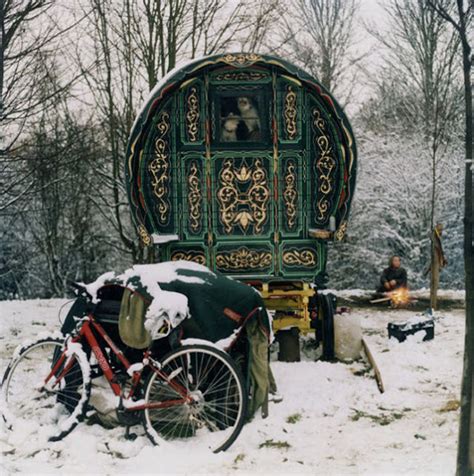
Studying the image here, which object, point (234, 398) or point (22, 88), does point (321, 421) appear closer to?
point (234, 398)

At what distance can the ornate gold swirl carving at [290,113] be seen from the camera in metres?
7.70

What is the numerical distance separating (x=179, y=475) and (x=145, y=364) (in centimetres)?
91

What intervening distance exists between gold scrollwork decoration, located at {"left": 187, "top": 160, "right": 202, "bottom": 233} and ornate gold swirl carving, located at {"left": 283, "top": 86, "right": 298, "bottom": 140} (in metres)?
1.28

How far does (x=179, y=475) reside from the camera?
4484 mm

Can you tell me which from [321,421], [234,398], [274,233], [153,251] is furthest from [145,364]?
[153,251]

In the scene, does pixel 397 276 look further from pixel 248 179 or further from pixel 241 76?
pixel 241 76

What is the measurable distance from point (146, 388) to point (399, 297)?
7.86 m

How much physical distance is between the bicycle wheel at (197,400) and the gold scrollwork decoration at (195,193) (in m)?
2.78

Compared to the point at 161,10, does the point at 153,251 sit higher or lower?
lower

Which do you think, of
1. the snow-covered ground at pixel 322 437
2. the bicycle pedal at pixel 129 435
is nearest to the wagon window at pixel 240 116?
the snow-covered ground at pixel 322 437

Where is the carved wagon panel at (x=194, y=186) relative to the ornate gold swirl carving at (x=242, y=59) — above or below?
below

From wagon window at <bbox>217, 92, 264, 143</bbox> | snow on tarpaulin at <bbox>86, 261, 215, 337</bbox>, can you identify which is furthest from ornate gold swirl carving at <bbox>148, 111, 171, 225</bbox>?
snow on tarpaulin at <bbox>86, 261, 215, 337</bbox>

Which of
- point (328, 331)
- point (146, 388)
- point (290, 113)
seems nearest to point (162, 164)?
point (290, 113)

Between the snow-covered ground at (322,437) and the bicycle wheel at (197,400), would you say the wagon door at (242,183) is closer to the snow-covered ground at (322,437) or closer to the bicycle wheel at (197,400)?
the snow-covered ground at (322,437)
